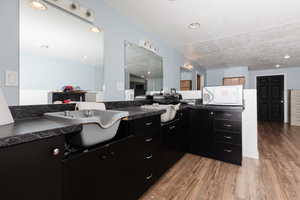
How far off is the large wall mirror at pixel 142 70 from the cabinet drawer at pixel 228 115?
1174mm

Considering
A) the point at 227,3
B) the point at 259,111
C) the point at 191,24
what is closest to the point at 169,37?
the point at 191,24

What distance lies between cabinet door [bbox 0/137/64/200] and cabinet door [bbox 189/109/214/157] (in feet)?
7.06

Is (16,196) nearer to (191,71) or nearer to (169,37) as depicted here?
(169,37)

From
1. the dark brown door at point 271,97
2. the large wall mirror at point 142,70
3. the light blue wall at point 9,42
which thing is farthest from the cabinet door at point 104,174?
the dark brown door at point 271,97

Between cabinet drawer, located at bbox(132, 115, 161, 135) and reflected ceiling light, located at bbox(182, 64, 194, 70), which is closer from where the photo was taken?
cabinet drawer, located at bbox(132, 115, 161, 135)

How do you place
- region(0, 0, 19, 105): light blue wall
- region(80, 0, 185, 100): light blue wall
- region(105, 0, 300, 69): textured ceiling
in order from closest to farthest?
region(0, 0, 19, 105): light blue wall < region(80, 0, 185, 100): light blue wall < region(105, 0, 300, 69): textured ceiling

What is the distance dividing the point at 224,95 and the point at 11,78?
2.79 meters

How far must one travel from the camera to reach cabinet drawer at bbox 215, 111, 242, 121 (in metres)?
2.17

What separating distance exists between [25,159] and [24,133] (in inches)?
4.5

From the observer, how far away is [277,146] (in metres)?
2.98

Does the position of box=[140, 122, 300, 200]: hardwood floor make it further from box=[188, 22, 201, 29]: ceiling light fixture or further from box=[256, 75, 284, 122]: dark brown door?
box=[256, 75, 284, 122]: dark brown door

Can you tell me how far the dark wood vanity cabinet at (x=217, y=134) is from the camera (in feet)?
7.16

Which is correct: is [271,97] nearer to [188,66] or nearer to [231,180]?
[188,66]

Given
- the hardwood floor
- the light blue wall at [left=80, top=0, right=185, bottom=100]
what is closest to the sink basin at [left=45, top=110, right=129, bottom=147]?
the light blue wall at [left=80, top=0, right=185, bottom=100]
